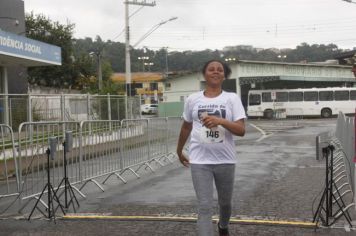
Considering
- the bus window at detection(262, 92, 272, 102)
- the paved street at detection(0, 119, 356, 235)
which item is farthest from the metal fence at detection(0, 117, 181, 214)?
the bus window at detection(262, 92, 272, 102)

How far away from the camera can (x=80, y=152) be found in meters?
9.91

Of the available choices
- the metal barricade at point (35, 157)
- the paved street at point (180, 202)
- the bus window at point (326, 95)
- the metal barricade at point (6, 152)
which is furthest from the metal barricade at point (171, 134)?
the bus window at point (326, 95)

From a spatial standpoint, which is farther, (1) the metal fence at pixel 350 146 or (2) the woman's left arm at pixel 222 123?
(1) the metal fence at pixel 350 146

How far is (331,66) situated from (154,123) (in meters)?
50.3

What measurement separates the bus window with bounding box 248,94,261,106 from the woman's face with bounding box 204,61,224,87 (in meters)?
46.8

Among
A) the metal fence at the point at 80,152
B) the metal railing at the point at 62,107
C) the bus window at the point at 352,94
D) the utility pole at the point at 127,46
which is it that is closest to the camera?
the metal fence at the point at 80,152

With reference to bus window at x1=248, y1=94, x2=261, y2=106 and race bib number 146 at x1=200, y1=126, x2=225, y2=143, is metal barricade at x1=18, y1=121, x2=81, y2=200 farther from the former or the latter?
bus window at x1=248, y1=94, x2=261, y2=106

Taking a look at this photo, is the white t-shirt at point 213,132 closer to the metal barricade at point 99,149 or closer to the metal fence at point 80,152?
the metal fence at point 80,152

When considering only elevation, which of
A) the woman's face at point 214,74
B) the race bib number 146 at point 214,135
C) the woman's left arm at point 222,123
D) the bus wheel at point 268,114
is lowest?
the bus wheel at point 268,114

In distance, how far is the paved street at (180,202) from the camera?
22.0 ft

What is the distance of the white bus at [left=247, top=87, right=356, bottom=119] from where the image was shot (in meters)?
50.8

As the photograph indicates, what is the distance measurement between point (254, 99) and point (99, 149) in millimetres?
42251

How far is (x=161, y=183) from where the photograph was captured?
11.1 m

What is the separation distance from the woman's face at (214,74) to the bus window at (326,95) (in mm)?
47136
